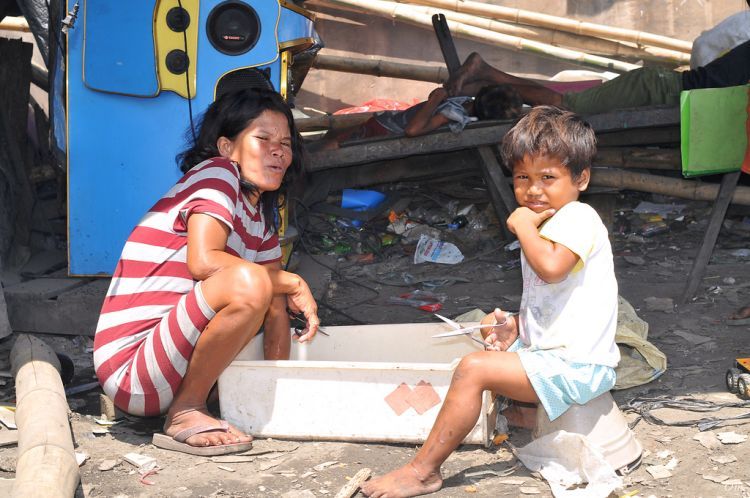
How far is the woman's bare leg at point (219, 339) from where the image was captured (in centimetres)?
295

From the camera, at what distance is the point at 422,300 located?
512 cm

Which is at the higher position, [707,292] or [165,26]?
[165,26]

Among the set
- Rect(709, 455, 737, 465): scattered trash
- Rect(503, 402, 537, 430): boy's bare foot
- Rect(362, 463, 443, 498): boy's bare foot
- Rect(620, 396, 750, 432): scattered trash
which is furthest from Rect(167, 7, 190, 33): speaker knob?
Rect(709, 455, 737, 465): scattered trash

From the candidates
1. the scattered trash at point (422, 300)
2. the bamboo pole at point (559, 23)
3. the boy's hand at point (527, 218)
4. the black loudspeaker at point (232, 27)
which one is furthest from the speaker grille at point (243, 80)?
the bamboo pole at point (559, 23)

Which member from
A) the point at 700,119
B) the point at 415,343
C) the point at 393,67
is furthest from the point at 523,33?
the point at 415,343

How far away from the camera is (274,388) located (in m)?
3.10

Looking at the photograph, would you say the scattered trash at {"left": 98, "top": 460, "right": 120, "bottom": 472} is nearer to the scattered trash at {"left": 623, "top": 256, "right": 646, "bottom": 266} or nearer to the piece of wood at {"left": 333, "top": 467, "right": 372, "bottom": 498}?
the piece of wood at {"left": 333, "top": 467, "right": 372, "bottom": 498}

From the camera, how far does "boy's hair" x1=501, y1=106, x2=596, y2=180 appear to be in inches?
107

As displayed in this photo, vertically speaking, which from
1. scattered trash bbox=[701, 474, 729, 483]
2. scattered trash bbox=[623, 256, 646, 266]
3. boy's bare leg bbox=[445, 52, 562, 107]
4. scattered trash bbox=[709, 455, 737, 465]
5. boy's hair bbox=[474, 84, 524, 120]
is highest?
boy's bare leg bbox=[445, 52, 562, 107]

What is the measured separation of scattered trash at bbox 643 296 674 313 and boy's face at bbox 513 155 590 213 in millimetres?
2006

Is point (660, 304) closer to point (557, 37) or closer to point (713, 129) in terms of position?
point (713, 129)

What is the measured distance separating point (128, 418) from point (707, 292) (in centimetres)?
308

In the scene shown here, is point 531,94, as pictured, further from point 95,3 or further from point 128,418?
point 128,418

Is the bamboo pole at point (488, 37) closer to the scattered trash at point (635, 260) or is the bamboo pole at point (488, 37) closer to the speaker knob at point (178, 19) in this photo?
the scattered trash at point (635, 260)
